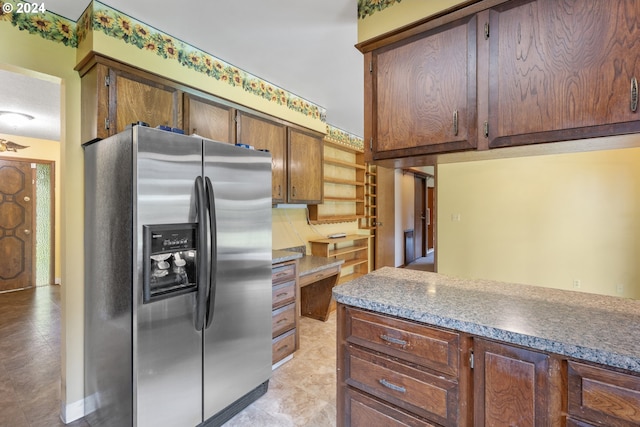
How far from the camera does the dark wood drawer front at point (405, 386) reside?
1111 mm

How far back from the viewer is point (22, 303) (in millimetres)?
4062

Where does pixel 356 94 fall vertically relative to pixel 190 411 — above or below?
above

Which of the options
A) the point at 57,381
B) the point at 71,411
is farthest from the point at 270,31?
the point at 57,381

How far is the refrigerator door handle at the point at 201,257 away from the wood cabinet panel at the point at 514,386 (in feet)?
4.45

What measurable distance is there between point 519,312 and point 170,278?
1.68 m

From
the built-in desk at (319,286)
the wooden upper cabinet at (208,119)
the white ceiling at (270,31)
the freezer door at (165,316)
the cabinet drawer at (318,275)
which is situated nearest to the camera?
the freezer door at (165,316)

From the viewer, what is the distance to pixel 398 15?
60.6 inches

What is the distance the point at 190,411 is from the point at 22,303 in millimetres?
4131

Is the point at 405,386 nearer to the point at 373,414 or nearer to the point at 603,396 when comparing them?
the point at 373,414

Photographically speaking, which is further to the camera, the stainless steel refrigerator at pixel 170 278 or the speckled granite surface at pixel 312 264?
the speckled granite surface at pixel 312 264

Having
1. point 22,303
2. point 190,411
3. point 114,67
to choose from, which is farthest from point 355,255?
point 22,303

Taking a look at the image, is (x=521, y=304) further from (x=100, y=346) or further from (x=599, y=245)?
(x=599, y=245)

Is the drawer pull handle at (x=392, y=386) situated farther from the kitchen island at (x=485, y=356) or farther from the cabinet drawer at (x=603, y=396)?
the cabinet drawer at (x=603, y=396)

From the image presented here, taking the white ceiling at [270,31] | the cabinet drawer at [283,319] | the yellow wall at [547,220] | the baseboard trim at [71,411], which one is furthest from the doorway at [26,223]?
the yellow wall at [547,220]
